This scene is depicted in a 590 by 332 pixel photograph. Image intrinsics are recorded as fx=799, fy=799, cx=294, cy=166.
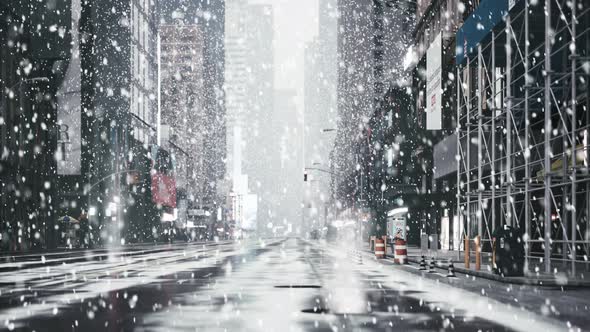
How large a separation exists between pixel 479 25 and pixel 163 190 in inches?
3880

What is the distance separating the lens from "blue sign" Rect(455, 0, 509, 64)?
30.9m

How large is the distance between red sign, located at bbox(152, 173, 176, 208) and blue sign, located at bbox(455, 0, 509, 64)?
88492 mm

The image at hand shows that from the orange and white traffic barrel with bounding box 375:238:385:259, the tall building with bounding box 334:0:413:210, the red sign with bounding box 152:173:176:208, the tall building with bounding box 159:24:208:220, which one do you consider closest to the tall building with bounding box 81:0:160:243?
the red sign with bounding box 152:173:176:208

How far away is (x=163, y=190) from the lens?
127500 millimetres

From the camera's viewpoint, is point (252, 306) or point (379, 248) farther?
point (379, 248)

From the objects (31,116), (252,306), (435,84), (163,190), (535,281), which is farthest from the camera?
(163,190)

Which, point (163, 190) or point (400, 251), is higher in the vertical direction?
point (163, 190)

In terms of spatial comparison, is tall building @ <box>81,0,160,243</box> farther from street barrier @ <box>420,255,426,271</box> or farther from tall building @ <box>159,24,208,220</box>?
street barrier @ <box>420,255,426,271</box>

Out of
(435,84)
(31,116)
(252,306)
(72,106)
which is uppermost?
(72,106)

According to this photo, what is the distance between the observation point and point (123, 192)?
100438mm

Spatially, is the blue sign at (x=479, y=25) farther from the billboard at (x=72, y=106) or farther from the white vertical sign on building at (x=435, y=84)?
the billboard at (x=72, y=106)

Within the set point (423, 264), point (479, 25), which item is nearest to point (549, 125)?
point (423, 264)

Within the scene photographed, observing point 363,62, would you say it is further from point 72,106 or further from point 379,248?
point 379,248

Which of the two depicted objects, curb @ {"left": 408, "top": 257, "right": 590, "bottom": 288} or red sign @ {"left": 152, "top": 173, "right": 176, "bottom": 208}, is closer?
curb @ {"left": 408, "top": 257, "right": 590, "bottom": 288}
